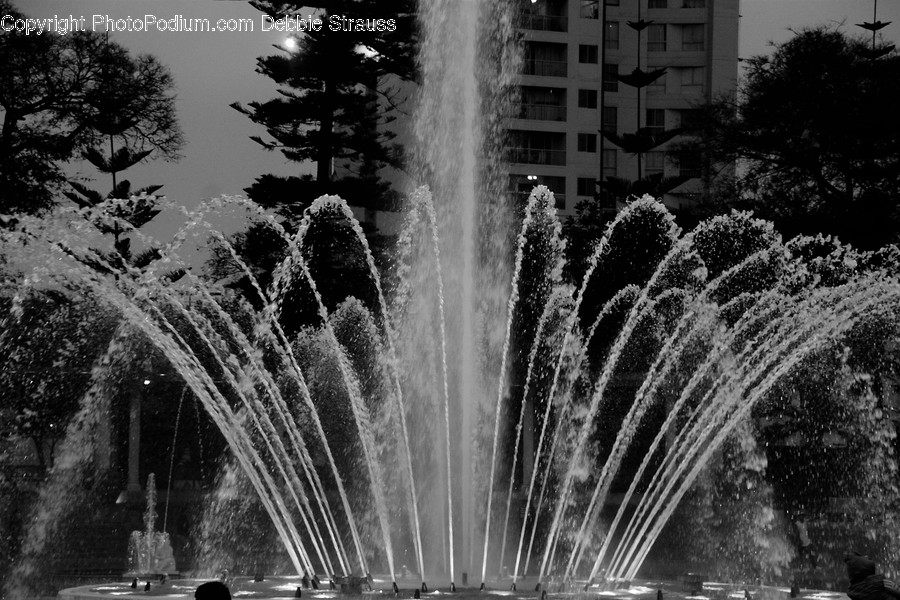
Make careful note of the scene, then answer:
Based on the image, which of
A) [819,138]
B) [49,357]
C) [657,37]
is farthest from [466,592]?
[657,37]

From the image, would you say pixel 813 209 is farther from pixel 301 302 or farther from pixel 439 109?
pixel 439 109

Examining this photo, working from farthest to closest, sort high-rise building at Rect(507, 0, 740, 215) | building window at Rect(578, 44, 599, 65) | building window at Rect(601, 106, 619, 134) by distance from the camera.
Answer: building window at Rect(601, 106, 619, 134) → building window at Rect(578, 44, 599, 65) → high-rise building at Rect(507, 0, 740, 215)

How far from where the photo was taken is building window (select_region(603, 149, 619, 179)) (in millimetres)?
59938

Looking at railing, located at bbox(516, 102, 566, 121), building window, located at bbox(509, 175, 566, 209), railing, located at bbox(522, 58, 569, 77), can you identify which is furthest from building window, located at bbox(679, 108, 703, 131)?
railing, located at bbox(522, 58, 569, 77)

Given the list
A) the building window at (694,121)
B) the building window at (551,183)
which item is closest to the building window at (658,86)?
the building window at (551,183)

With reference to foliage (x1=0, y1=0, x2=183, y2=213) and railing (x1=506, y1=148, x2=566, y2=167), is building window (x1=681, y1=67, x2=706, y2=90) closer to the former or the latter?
railing (x1=506, y1=148, x2=566, y2=167)

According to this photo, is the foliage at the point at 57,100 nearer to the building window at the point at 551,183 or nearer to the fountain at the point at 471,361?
the fountain at the point at 471,361

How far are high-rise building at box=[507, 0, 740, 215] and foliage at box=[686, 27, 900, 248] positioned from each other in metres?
23.0

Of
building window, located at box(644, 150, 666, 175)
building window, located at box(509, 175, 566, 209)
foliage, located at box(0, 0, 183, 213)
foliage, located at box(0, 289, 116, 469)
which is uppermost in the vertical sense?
building window, located at box(644, 150, 666, 175)

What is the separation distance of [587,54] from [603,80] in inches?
60.9

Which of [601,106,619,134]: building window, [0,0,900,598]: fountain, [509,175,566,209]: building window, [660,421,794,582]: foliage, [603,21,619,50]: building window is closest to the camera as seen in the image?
[0,0,900,598]: fountain

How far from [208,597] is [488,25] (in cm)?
1589

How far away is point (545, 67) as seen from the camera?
60.2 metres

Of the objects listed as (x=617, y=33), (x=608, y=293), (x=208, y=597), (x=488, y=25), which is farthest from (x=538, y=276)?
(x=208, y=597)
